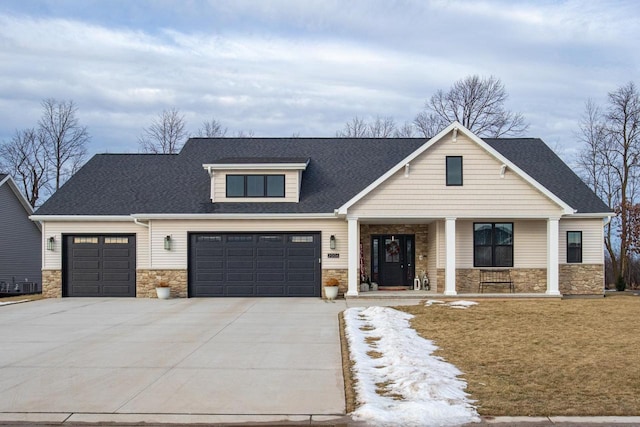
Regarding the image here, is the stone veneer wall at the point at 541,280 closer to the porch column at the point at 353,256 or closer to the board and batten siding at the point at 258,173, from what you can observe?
the porch column at the point at 353,256

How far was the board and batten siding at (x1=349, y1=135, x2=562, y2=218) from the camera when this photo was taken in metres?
20.7

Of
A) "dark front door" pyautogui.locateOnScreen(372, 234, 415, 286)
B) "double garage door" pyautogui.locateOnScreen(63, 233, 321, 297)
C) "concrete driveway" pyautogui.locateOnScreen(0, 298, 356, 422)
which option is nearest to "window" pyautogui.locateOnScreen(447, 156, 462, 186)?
"dark front door" pyautogui.locateOnScreen(372, 234, 415, 286)

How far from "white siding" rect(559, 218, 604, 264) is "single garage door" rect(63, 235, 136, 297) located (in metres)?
15.1

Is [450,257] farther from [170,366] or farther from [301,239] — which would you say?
[170,366]

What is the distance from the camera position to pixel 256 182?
22.8m

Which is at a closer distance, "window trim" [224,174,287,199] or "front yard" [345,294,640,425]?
"front yard" [345,294,640,425]

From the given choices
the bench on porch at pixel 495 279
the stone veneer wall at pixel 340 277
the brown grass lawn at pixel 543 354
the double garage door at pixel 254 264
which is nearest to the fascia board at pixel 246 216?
the double garage door at pixel 254 264

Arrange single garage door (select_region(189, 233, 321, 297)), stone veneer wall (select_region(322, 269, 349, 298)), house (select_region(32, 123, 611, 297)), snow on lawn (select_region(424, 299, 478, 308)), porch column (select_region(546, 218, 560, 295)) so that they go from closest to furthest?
snow on lawn (select_region(424, 299, 478, 308)), house (select_region(32, 123, 611, 297)), porch column (select_region(546, 218, 560, 295)), stone veneer wall (select_region(322, 269, 349, 298)), single garage door (select_region(189, 233, 321, 297))

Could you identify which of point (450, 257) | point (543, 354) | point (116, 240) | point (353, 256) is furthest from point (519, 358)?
point (116, 240)

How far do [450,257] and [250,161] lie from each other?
7618mm

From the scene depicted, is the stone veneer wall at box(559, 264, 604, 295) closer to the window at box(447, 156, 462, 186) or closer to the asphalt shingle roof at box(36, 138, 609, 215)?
the asphalt shingle roof at box(36, 138, 609, 215)

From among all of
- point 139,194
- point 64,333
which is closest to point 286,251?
point 139,194

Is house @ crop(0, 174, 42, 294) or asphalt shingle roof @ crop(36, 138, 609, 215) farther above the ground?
asphalt shingle roof @ crop(36, 138, 609, 215)

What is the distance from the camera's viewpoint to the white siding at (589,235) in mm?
22125
